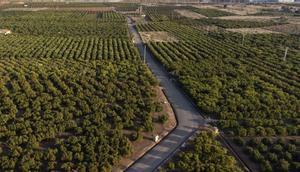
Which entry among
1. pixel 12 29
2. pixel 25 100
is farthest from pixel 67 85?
pixel 12 29

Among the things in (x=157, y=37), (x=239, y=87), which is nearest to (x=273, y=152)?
(x=239, y=87)

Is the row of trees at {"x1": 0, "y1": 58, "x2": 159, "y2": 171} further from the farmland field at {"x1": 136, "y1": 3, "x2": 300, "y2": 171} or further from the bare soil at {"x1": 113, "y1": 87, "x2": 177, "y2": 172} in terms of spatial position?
the farmland field at {"x1": 136, "y1": 3, "x2": 300, "y2": 171}

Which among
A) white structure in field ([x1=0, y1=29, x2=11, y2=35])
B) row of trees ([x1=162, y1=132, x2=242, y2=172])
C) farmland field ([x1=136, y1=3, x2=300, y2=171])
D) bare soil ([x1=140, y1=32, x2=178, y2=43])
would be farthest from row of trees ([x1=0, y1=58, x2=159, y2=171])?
white structure in field ([x1=0, y1=29, x2=11, y2=35])

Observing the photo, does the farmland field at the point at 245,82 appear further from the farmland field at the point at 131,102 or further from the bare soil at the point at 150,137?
the bare soil at the point at 150,137

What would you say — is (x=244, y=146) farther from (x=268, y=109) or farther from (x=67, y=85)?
(x=67, y=85)

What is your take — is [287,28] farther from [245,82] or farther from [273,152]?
[273,152]

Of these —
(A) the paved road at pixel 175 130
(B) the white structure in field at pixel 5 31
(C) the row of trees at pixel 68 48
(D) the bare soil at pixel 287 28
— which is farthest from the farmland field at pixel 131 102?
(D) the bare soil at pixel 287 28
